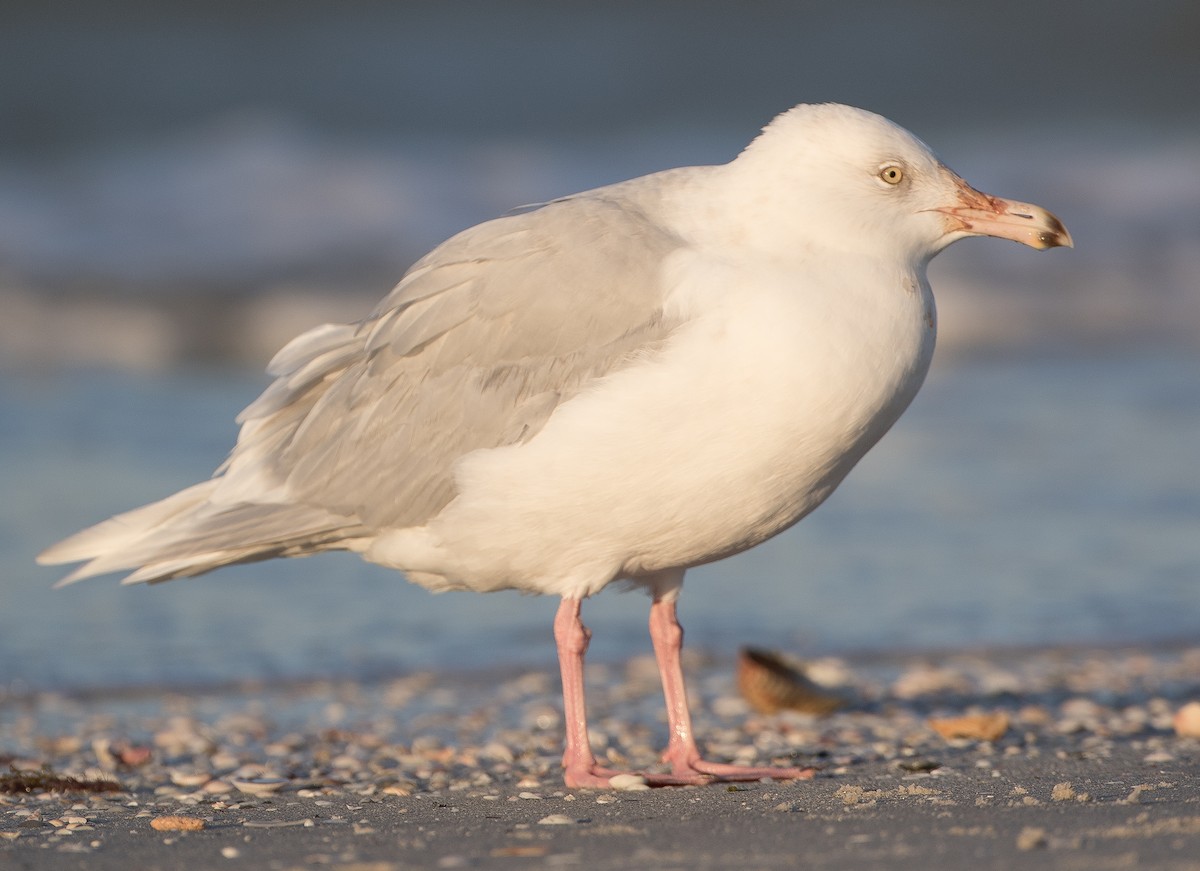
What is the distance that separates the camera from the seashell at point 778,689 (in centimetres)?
587

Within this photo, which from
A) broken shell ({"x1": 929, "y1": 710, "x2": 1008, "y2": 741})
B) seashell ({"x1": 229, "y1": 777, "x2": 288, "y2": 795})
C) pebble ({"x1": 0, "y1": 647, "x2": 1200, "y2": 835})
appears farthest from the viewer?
broken shell ({"x1": 929, "y1": 710, "x2": 1008, "y2": 741})

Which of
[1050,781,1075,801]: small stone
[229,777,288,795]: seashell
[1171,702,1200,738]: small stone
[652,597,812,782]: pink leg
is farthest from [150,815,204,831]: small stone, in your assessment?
[1171,702,1200,738]: small stone

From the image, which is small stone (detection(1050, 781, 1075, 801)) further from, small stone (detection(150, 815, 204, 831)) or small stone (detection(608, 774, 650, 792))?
small stone (detection(150, 815, 204, 831))

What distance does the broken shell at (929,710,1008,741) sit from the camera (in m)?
5.34

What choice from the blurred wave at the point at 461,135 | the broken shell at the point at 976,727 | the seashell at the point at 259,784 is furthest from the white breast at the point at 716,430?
the blurred wave at the point at 461,135

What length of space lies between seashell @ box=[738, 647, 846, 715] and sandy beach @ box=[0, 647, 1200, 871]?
5 centimetres

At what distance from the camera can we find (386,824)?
13.1 ft

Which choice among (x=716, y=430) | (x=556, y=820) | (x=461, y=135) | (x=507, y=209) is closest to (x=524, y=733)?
(x=556, y=820)

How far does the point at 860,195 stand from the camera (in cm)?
461

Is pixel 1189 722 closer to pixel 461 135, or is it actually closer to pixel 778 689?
pixel 778 689

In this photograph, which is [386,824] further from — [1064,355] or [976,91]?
[976,91]

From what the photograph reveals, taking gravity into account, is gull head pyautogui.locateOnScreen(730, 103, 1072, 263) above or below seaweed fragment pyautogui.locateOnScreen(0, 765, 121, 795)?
above

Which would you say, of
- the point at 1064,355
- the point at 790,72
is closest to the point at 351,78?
the point at 790,72

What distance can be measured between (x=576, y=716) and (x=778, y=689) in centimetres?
135
